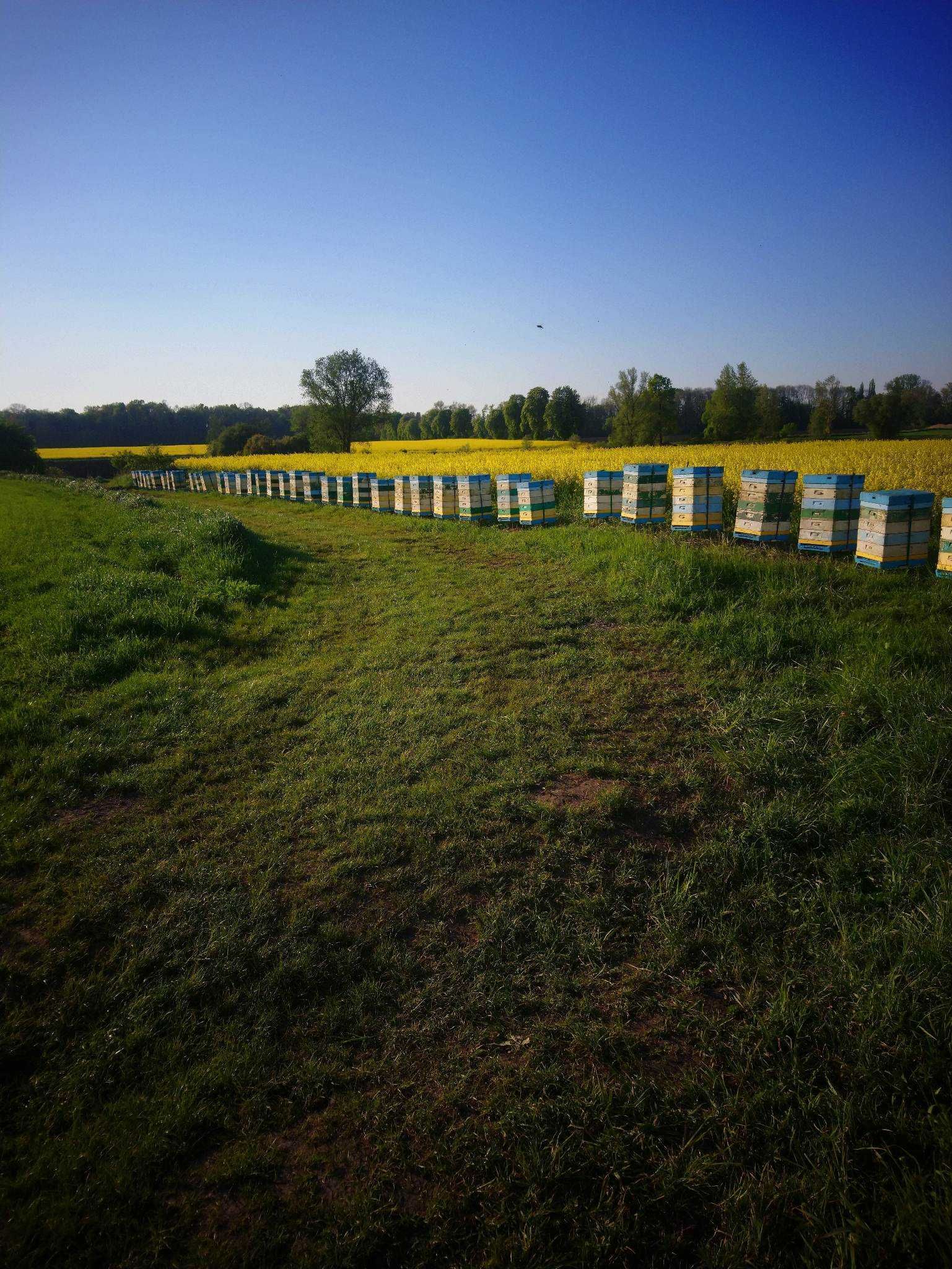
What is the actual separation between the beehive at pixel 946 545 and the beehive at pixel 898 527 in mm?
277

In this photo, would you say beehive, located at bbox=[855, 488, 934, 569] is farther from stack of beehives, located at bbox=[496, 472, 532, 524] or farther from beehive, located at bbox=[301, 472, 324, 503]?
beehive, located at bbox=[301, 472, 324, 503]

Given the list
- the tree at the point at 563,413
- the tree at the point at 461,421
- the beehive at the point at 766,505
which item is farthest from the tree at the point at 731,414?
the beehive at the point at 766,505

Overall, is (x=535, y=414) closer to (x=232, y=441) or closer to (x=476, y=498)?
(x=232, y=441)

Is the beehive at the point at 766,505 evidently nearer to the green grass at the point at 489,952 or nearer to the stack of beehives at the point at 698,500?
the stack of beehives at the point at 698,500

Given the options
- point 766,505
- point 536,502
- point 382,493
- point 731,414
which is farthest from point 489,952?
point 731,414

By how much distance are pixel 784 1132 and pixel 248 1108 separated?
227 centimetres

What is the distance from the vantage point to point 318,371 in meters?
63.4

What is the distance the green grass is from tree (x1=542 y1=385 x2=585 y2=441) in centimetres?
5980

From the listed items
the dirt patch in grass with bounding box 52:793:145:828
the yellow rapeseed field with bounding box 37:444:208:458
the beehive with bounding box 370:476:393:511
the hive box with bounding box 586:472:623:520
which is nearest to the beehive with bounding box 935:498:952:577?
the hive box with bounding box 586:472:623:520

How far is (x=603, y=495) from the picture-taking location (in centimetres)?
1266

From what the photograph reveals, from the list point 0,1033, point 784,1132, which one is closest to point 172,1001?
point 0,1033

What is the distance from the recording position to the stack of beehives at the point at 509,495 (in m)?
13.9

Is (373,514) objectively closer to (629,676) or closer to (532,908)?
(629,676)

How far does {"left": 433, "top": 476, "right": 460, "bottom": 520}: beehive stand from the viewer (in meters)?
15.7
